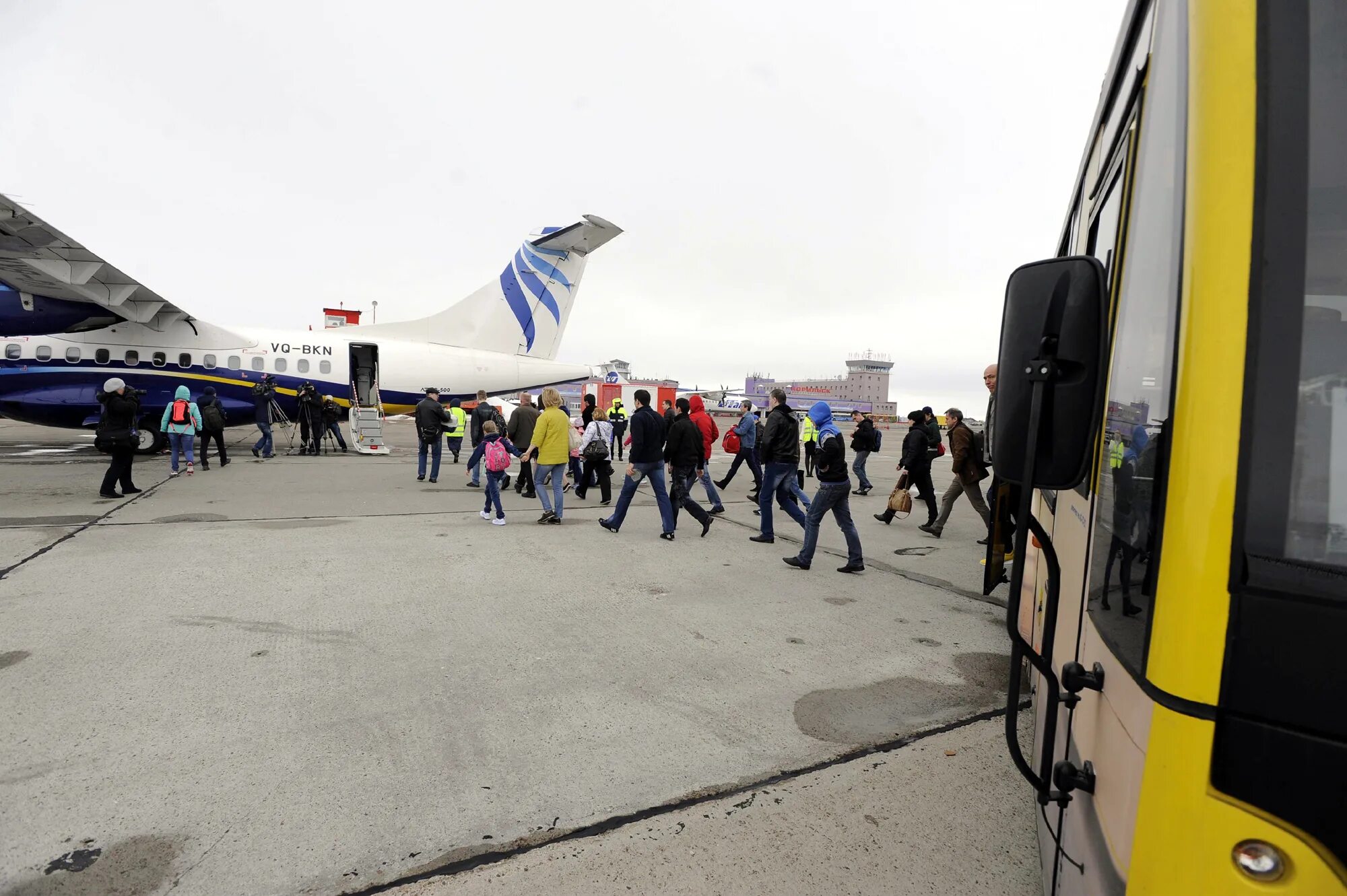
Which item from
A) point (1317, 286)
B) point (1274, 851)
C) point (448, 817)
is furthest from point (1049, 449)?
point (448, 817)

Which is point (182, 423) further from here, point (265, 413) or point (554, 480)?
point (554, 480)

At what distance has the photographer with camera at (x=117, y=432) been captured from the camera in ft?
28.4

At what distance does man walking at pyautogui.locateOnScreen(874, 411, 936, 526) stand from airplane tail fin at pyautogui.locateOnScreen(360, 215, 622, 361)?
470 inches

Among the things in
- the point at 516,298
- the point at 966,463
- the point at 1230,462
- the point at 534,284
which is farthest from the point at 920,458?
the point at 516,298

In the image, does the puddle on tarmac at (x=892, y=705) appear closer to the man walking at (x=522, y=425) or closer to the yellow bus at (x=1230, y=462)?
the yellow bus at (x=1230, y=462)

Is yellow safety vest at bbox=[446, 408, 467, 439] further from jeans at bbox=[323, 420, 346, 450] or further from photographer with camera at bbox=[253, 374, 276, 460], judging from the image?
photographer with camera at bbox=[253, 374, 276, 460]

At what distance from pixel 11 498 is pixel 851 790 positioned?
11251mm

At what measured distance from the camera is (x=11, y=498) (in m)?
8.88

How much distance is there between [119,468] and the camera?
9.05 m

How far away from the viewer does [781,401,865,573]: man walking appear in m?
6.14

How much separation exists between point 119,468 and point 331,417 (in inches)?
294

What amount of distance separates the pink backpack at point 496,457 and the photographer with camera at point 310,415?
9757mm

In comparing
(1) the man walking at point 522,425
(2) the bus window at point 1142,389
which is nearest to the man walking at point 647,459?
(1) the man walking at point 522,425

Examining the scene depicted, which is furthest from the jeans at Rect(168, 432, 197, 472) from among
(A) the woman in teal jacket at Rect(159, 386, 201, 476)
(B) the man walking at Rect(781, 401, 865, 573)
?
(B) the man walking at Rect(781, 401, 865, 573)
